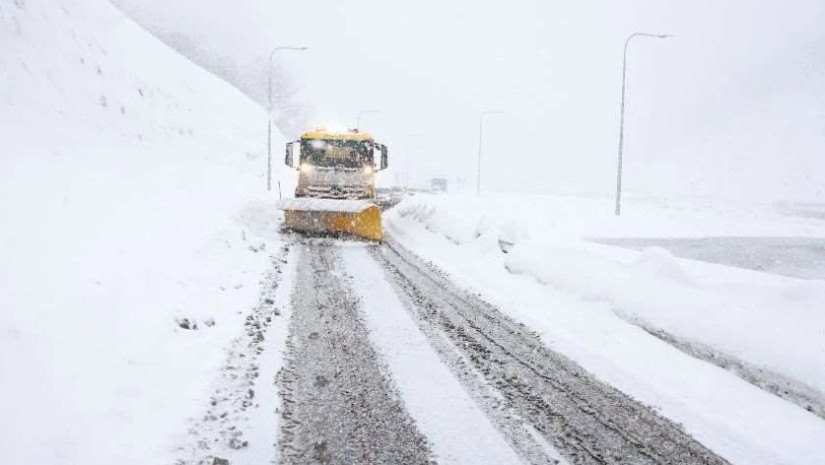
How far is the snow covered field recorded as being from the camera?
4672 mm

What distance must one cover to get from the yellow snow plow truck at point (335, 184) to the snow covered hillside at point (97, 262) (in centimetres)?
168

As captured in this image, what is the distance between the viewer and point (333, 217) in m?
15.6

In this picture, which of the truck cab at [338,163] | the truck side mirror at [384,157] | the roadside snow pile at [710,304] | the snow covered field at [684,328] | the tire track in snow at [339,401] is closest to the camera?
the tire track in snow at [339,401]

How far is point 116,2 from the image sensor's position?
9062cm

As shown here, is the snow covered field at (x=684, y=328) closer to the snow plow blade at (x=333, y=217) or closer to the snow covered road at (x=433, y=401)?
the snow covered road at (x=433, y=401)

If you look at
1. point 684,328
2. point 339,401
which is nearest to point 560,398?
point 339,401

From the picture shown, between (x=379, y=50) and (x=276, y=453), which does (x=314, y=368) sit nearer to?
(x=276, y=453)

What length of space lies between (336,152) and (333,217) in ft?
7.63

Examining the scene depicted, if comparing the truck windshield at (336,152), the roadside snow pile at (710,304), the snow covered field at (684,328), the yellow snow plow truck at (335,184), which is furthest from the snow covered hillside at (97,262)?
the roadside snow pile at (710,304)

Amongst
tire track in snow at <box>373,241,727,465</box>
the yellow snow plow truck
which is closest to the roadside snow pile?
tire track in snow at <box>373,241,727,465</box>

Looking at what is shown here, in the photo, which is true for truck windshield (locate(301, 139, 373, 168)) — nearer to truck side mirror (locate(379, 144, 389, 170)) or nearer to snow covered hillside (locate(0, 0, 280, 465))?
truck side mirror (locate(379, 144, 389, 170))

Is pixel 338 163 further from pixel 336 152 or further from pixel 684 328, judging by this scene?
pixel 684 328

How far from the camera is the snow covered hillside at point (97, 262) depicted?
159 inches

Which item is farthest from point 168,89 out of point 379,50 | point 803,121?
point 379,50
